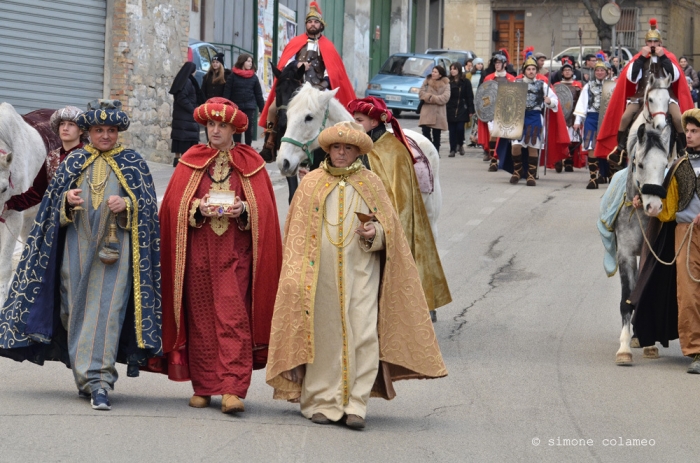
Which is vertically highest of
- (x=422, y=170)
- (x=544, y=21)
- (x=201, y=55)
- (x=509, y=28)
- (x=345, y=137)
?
(x=544, y=21)

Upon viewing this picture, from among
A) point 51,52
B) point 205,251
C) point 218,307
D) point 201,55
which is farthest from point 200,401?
point 201,55

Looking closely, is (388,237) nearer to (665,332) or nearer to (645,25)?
(665,332)

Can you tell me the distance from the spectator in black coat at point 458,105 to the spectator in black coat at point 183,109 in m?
6.90

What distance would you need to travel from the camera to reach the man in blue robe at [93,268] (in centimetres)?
706

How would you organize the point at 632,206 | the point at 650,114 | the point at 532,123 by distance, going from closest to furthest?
the point at 632,206 → the point at 650,114 → the point at 532,123

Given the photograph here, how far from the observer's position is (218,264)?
23.5ft

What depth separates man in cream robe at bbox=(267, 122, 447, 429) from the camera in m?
6.93

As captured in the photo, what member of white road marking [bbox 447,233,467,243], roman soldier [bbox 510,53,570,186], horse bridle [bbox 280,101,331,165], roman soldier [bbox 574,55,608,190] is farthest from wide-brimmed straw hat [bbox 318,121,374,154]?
roman soldier [bbox 574,55,608,190]

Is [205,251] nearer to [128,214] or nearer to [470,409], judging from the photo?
[128,214]

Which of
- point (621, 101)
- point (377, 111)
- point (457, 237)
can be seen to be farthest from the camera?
point (457, 237)

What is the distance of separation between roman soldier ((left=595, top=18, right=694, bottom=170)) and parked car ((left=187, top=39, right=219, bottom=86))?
40.4 ft

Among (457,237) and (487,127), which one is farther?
(487,127)

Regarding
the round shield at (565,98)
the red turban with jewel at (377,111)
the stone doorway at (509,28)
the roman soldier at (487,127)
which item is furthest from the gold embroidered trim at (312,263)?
the stone doorway at (509,28)

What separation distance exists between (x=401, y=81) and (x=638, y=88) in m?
21.1
